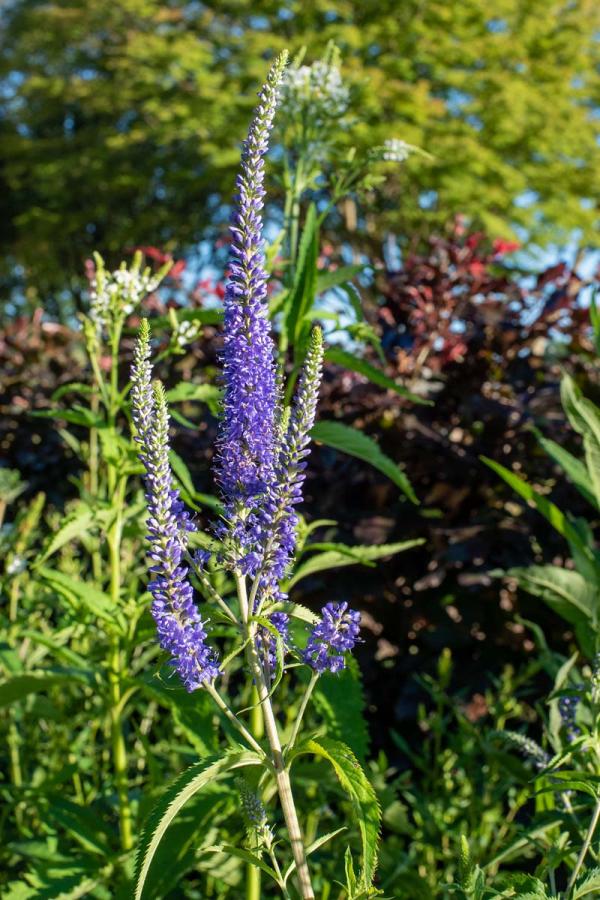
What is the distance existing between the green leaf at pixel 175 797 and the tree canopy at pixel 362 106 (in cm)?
1657

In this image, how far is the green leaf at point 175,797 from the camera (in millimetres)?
1239

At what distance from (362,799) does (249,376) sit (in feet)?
1.99

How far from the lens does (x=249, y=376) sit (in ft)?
4.41

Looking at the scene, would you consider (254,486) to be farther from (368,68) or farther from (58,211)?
(58,211)

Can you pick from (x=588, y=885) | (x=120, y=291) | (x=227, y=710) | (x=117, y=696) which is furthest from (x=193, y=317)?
(x=588, y=885)

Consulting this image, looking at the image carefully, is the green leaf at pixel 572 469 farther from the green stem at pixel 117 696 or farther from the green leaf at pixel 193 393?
the green stem at pixel 117 696

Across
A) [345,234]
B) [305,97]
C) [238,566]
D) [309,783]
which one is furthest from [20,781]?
[345,234]

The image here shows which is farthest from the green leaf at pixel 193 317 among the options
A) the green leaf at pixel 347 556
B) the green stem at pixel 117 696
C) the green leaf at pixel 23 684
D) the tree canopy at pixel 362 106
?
the tree canopy at pixel 362 106

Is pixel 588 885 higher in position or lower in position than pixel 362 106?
higher

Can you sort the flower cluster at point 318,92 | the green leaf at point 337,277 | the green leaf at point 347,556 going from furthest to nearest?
1. the flower cluster at point 318,92
2. the green leaf at point 337,277
3. the green leaf at point 347,556

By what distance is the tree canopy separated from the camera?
21.3m

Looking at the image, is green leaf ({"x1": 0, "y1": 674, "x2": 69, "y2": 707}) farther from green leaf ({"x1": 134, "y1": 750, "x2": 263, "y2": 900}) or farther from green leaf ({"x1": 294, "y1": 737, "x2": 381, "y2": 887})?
green leaf ({"x1": 294, "y1": 737, "x2": 381, "y2": 887})

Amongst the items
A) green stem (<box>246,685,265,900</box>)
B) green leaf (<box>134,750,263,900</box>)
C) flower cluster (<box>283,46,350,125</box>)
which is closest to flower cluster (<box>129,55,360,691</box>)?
green leaf (<box>134,750,263,900</box>)

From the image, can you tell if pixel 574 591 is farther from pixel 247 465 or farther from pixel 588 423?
pixel 247 465
